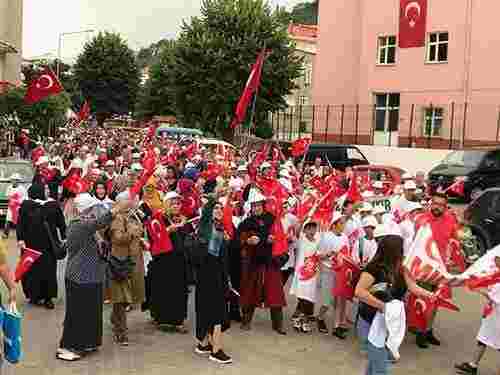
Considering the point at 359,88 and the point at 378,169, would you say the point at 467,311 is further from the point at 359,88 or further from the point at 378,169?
the point at 359,88

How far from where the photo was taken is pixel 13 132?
31.9m

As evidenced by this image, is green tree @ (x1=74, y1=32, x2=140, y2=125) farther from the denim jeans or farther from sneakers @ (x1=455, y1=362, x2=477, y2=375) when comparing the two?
the denim jeans

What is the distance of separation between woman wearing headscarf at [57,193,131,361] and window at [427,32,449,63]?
27.5 m

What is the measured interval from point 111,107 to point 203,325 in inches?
2428

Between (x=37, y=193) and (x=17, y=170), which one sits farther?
(x=17, y=170)

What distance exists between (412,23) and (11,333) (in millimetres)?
30036

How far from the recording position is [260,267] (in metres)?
7.83

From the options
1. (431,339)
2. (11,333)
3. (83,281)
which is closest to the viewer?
(11,333)

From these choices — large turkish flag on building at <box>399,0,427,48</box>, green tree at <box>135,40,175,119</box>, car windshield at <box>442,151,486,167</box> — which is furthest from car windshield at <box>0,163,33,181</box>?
green tree at <box>135,40,175,119</box>

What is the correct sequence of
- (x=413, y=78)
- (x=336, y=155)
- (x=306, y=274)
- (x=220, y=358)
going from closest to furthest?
(x=220, y=358) < (x=306, y=274) < (x=336, y=155) < (x=413, y=78)

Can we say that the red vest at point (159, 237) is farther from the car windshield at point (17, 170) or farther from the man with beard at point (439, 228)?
the car windshield at point (17, 170)

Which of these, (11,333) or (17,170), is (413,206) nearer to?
(11,333)

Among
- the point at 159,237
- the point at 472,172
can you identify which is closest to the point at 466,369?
A: the point at 159,237

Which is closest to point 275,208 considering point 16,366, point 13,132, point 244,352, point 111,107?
point 244,352
